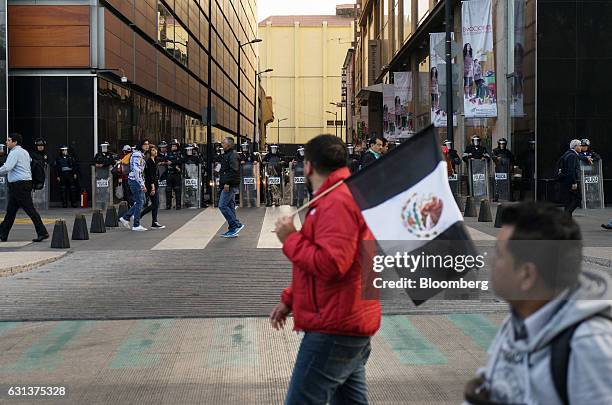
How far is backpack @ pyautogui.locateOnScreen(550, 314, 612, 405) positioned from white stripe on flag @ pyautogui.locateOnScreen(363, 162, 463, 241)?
4.23ft

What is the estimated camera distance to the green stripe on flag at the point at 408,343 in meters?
6.17

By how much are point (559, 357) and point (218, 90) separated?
62.3 meters

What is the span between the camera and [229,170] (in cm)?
1420

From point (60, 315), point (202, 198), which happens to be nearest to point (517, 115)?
point (202, 198)

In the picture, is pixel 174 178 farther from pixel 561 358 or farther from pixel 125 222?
pixel 561 358

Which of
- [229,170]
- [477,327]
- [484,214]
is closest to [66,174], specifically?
[229,170]

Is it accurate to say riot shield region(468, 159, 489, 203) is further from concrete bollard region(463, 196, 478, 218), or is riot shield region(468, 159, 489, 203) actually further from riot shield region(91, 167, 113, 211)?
riot shield region(91, 167, 113, 211)

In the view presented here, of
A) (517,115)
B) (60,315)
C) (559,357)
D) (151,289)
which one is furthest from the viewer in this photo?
(517,115)

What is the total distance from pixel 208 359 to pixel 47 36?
23.3m

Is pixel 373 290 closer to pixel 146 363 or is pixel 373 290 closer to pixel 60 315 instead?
pixel 146 363

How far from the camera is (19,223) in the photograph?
18703mm

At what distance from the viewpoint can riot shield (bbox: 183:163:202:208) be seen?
24812 mm

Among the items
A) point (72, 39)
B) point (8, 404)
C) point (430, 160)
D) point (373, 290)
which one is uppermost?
point (72, 39)

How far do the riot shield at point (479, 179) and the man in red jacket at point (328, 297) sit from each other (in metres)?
22.1
